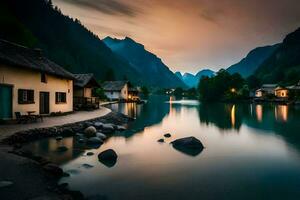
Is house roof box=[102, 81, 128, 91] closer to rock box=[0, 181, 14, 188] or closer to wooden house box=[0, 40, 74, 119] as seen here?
wooden house box=[0, 40, 74, 119]

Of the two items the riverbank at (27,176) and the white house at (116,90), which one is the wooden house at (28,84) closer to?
the riverbank at (27,176)

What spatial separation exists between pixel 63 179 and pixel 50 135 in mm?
8673

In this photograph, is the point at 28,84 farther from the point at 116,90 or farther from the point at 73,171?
the point at 116,90

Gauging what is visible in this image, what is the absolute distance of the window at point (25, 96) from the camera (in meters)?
21.1

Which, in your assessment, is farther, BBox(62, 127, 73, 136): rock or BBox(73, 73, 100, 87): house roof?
BBox(73, 73, 100, 87): house roof

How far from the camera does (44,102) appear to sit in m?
25.0

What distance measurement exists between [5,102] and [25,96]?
2.50 m

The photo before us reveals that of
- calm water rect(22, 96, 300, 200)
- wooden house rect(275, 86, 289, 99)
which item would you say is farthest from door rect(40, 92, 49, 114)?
wooden house rect(275, 86, 289, 99)

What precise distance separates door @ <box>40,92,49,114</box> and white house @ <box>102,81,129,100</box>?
163ft

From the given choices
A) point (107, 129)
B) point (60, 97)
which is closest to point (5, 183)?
point (107, 129)

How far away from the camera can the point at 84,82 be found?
37781 millimetres

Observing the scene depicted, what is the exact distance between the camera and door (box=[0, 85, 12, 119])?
19.3 metres

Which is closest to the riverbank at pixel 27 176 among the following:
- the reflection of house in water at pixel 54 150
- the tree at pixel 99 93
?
the reflection of house in water at pixel 54 150

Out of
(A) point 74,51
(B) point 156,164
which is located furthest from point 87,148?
(A) point 74,51
